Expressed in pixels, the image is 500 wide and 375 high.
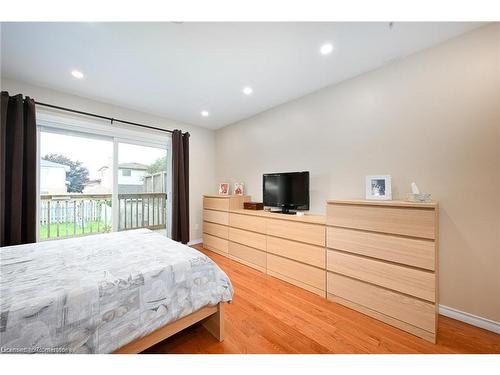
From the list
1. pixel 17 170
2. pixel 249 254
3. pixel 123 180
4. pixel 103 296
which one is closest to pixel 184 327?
pixel 103 296

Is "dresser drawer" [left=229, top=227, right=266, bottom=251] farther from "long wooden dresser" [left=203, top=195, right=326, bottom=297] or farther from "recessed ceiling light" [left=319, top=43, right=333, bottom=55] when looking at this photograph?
"recessed ceiling light" [left=319, top=43, right=333, bottom=55]

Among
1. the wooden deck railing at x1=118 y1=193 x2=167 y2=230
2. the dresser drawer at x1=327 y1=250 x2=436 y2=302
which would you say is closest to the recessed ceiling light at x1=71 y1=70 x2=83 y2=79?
the wooden deck railing at x1=118 y1=193 x2=167 y2=230

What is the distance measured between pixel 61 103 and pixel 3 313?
294 cm

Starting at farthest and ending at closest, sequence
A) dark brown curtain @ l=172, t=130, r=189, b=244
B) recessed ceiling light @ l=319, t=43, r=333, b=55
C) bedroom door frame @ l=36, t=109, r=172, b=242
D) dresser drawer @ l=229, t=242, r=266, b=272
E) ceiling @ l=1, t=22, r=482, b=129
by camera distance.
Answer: dark brown curtain @ l=172, t=130, r=189, b=244 < dresser drawer @ l=229, t=242, r=266, b=272 < bedroom door frame @ l=36, t=109, r=172, b=242 < recessed ceiling light @ l=319, t=43, r=333, b=55 < ceiling @ l=1, t=22, r=482, b=129

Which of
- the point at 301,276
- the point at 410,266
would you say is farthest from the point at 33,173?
the point at 410,266

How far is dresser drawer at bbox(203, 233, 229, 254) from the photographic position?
342 centimetres

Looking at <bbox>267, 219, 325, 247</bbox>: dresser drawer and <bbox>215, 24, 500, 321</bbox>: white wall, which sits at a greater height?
<bbox>215, 24, 500, 321</bbox>: white wall

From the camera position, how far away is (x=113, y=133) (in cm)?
325

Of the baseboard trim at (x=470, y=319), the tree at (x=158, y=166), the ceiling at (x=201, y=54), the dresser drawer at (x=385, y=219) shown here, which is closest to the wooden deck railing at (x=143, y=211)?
the tree at (x=158, y=166)

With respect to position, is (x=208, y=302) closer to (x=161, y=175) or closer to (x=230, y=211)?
(x=230, y=211)

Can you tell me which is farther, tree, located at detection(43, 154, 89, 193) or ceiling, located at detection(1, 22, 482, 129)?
tree, located at detection(43, 154, 89, 193)

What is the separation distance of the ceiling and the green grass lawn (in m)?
2.05

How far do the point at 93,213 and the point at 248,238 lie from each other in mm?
2793

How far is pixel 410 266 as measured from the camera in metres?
1.64
